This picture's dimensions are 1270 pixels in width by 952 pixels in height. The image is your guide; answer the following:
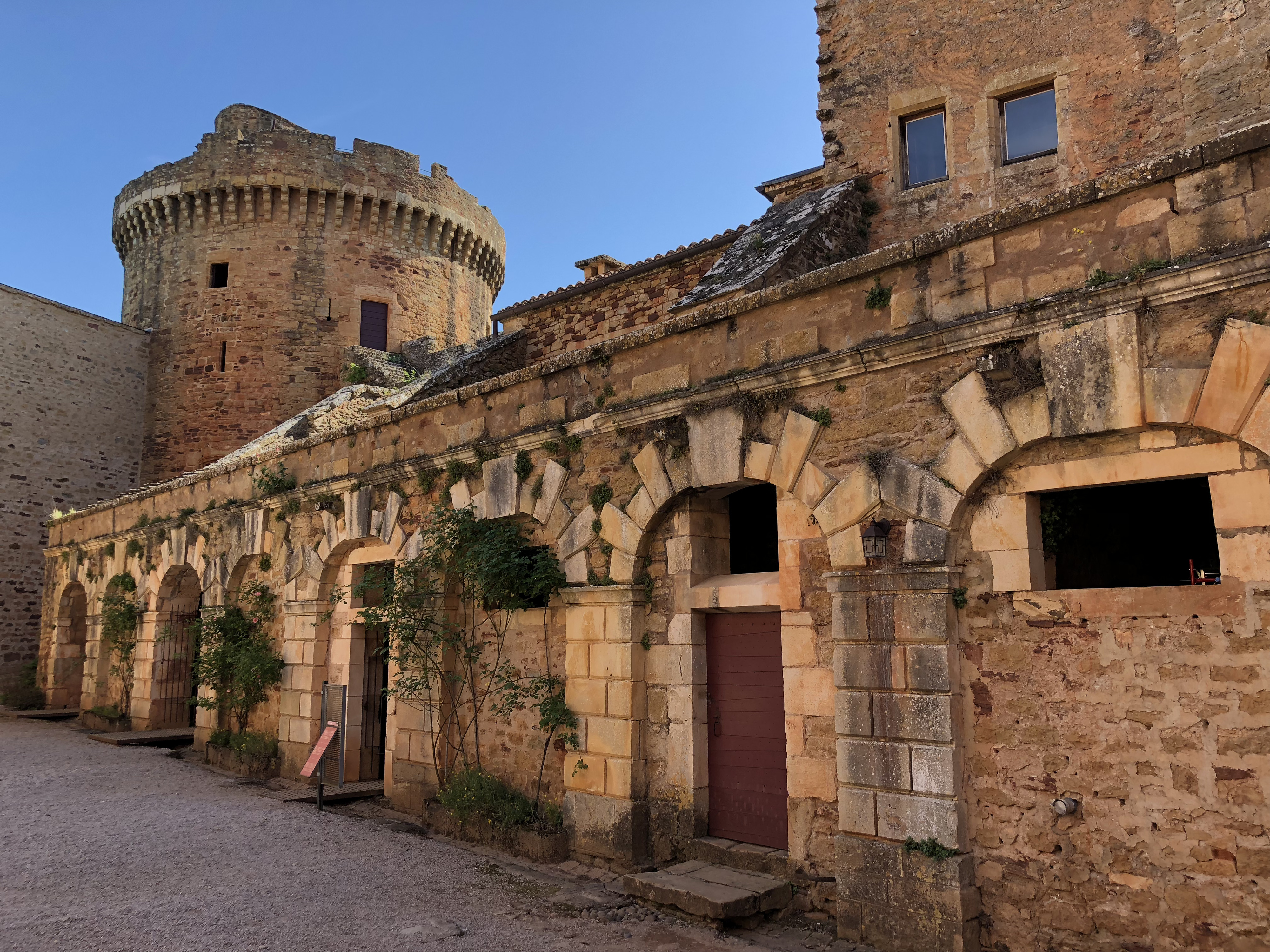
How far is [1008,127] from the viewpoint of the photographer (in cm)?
934

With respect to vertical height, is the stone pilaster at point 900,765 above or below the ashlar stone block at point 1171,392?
below

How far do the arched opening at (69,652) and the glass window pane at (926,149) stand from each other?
15163 mm

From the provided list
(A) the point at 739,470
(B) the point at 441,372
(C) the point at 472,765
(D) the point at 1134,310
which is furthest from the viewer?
(B) the point at 441,372

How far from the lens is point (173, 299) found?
22078 mm

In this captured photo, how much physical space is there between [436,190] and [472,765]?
18180 mm

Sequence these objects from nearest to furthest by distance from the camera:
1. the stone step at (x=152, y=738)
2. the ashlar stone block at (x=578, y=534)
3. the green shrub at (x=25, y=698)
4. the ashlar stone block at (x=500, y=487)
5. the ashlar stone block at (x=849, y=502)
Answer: the ashlar stone block at (x=849, y=502), the ashlar stone block at (x=578, y=534), the ashlar stone block at (x=500, y=487), the stone step at (x=152, y=738), the green shrub at (x=25, y=698)

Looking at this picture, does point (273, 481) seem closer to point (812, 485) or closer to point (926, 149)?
point (812, 485)

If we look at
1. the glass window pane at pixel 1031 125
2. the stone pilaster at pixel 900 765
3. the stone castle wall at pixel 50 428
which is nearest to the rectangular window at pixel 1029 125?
the glass window pane at pixel 1031 125

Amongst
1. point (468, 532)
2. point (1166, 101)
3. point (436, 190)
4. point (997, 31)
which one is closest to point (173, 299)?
point (436, 190)

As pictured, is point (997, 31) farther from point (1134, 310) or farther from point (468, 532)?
point (468, 532)

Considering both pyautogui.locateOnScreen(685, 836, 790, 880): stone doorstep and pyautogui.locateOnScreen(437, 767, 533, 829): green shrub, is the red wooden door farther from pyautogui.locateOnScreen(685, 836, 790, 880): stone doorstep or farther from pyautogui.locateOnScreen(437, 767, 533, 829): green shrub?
pyautogui.locateOnScreen(437, 767, 533, 829): green shrub

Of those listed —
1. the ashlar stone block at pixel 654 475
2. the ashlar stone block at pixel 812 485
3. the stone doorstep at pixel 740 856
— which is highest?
the ashlar stone block at pixel 654 475

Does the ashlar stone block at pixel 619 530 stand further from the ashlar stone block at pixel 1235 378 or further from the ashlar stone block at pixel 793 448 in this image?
the ashlar stone block at pixel 1235 378

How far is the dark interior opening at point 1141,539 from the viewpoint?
614cm
